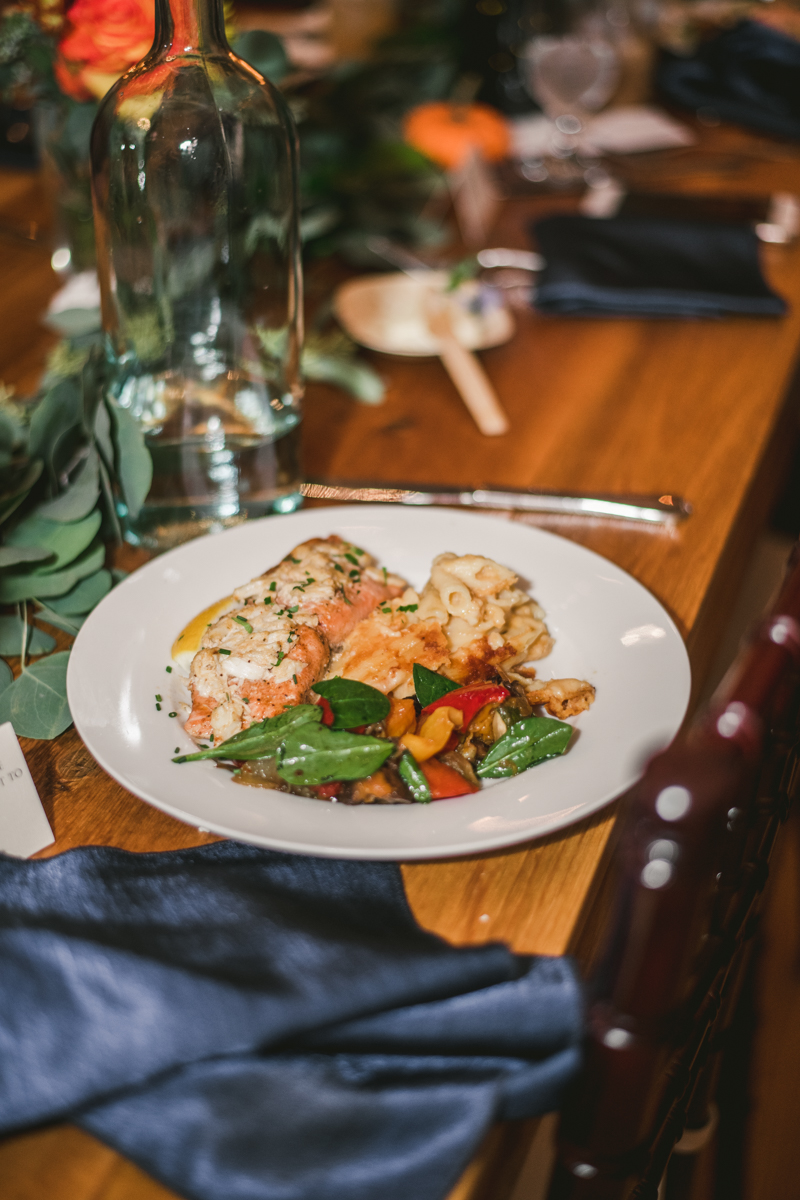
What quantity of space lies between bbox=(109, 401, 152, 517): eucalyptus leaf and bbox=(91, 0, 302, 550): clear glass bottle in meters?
0.03

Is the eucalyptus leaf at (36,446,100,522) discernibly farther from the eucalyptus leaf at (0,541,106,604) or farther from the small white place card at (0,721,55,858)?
the small white place card at (0,721,55,858)

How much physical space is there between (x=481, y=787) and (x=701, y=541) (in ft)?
1.68

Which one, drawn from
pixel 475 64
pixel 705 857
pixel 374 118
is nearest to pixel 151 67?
pixel 705 857

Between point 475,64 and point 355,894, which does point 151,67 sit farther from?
point 475,64

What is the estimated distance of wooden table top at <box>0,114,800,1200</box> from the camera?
2.39 ft

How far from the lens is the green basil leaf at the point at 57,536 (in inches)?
38.9

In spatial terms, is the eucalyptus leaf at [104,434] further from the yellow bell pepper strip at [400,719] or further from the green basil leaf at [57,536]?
the yellow bell pepper strip at [400,719]

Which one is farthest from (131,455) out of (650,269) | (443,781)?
(650,269)

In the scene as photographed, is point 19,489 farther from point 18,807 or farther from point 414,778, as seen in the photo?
point 414,778

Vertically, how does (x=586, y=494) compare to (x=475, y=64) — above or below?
below

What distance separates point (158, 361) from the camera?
1.04 meters

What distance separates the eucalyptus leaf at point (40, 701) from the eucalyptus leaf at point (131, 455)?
0.66 feet

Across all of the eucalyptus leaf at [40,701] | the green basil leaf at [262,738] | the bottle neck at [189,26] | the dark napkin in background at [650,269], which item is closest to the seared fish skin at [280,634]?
the green basil leaf at [262,738]

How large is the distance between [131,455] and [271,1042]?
24.3 inches
